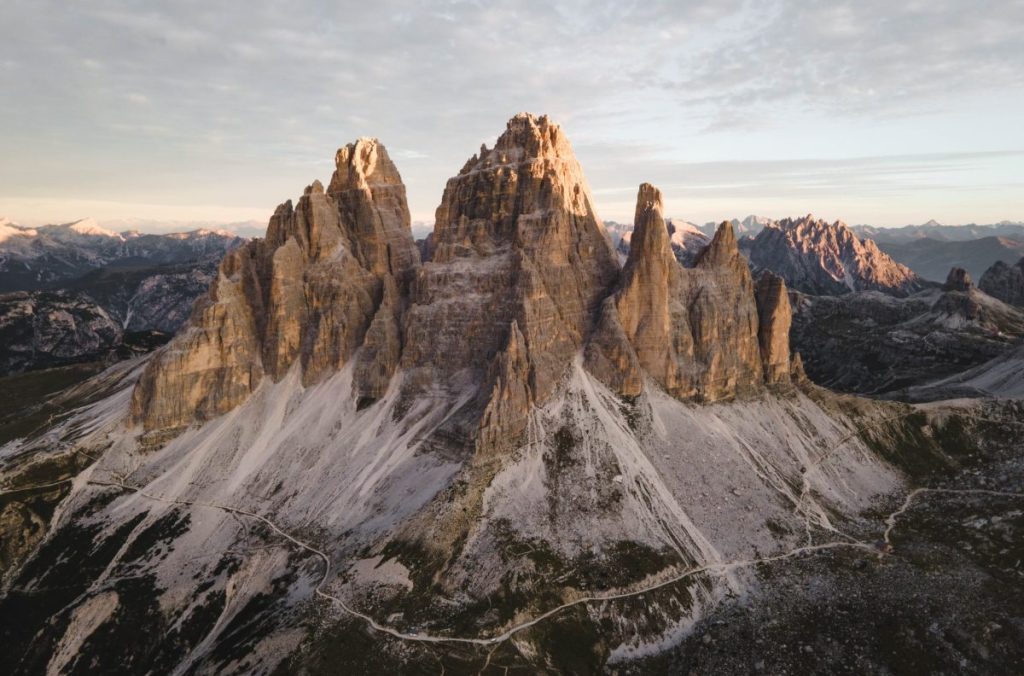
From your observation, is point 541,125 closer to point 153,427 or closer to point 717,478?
point 717,478

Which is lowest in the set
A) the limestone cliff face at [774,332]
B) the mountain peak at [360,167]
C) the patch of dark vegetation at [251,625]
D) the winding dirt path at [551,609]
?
the patch of dark vegetation at [251,625]

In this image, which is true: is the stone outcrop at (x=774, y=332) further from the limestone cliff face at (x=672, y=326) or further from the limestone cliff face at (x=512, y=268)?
the limestone cliff face at (x=512, y=268)

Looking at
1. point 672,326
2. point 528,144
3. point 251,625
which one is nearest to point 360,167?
point 528,144

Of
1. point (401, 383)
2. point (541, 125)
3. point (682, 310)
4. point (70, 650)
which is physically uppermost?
point (541, 125)

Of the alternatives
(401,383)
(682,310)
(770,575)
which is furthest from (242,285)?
(770,575)

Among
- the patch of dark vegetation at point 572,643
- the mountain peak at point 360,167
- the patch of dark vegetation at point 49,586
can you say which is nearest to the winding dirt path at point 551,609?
the patch of dark vegetation at point 572,643

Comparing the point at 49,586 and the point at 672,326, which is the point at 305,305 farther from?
the point at 672,326
